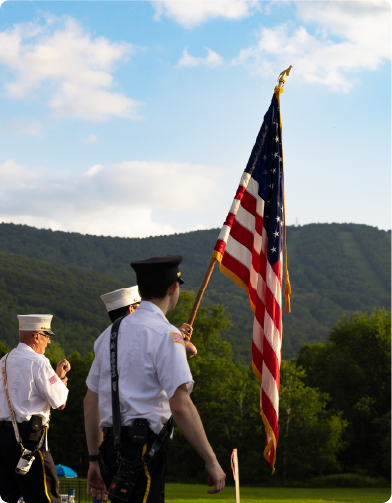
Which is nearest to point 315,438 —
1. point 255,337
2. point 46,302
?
point 255,337

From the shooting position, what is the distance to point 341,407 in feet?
174

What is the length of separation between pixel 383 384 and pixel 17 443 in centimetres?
5122

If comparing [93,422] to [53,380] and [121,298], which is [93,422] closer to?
[121,298]

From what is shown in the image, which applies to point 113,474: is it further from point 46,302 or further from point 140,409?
point 46,302

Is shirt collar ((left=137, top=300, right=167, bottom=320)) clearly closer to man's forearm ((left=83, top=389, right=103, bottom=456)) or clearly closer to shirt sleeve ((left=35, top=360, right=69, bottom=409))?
man's forearm ((left=83, top=389, right=103, bottom=456))

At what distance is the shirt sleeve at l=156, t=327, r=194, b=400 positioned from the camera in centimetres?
318

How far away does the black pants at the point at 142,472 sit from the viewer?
3246mm

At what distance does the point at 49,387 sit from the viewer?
18.4 feet

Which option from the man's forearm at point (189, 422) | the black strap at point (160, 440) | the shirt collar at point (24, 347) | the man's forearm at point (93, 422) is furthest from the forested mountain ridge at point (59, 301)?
the man's forearm at point (189, 422)

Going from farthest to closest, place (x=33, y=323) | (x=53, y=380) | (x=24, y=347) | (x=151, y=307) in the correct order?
1. (x=33, y=323)
2. (x=24, y=347)
3. (x=53, y=380)
4. (x=151, y=307)

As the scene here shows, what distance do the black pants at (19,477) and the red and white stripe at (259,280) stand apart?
2.39 metres

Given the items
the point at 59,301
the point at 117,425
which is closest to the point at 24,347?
the point at 117,425

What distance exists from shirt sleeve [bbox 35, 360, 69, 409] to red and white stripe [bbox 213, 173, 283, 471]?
2.22m

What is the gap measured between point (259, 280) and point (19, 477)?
3396mm
